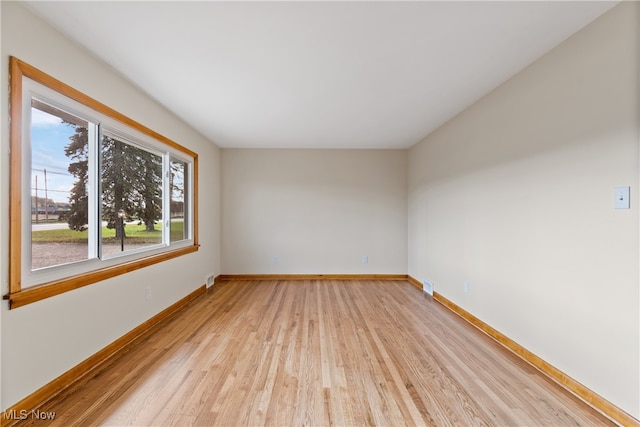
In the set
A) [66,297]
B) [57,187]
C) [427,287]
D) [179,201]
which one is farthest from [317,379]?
[179,201]

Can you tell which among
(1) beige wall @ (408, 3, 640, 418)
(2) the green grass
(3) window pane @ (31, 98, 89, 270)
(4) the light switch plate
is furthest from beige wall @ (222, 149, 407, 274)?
(4) the light switch plate

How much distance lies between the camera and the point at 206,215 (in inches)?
155

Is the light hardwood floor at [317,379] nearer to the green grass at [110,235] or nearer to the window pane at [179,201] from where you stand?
the green grass at [110,235]

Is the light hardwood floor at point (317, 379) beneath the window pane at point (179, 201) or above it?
beneath

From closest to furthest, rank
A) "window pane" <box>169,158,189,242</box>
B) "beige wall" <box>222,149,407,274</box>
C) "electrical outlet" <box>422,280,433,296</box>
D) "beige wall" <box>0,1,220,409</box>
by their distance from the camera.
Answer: "beige wall" <box>0,1,220,409</box> → "window pane" <box>169,158,189,242</box> → "electrical outlet" <box>422,280,433,296</box> → "beige wall" <box>222,149,407,274</box>

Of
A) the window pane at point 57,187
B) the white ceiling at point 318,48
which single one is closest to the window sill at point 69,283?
the window pane at point 57,187

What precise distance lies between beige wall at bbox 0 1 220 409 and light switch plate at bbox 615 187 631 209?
3410 millimetres

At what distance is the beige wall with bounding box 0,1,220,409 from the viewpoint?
135 cm

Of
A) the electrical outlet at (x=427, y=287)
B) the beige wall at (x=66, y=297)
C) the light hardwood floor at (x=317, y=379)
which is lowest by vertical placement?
the light hardwood floor at (x=317, y=379)

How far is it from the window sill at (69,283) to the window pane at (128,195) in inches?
7.0

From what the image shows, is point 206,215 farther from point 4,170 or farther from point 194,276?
point 4,170

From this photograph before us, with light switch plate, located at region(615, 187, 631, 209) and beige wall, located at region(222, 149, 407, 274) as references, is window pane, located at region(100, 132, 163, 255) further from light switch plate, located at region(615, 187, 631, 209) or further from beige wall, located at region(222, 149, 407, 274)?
light switch plate, located at region(615, 187, 631, 209)

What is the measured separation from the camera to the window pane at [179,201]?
318 cm

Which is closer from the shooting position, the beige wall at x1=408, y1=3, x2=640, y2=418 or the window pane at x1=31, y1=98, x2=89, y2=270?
the beige wall at x1=408, y1=3, x2=640, y2=418
